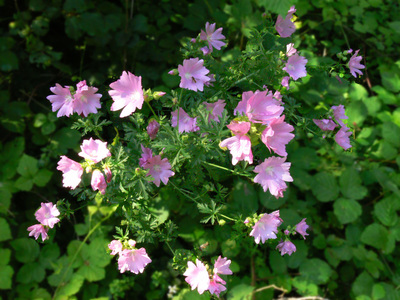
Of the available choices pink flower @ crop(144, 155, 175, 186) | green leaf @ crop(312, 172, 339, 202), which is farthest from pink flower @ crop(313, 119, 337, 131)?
green leaf @ crop(312, 172, 339, 202)

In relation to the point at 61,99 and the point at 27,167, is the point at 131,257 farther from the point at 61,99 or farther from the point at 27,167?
the point at 27,167

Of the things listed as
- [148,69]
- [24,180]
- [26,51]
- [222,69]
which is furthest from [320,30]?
[24,180]

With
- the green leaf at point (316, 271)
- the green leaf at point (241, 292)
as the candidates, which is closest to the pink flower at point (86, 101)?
the green leaf at point (241, 292)

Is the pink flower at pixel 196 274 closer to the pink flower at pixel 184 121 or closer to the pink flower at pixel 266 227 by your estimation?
the pink flower at pixel 266 227

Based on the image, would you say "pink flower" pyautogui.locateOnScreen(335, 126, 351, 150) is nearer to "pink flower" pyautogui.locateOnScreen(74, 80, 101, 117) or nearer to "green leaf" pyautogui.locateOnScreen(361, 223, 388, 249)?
"pink flower" pyautogui.locateOnScreen(74, 80, 101, 117)

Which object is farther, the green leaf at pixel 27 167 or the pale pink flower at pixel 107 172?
the green leaf at pixel 27 167

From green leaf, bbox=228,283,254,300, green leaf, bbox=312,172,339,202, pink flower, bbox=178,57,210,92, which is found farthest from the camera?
green leaf, bbox=312,172,339,202

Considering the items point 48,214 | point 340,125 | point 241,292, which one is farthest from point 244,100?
point 241,292

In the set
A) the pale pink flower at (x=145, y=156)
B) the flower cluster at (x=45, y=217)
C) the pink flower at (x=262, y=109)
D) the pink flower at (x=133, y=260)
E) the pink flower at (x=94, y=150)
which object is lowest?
the pink flower at (x=133, y=260)

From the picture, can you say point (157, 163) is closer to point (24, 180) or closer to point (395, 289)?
point (24, 180)
